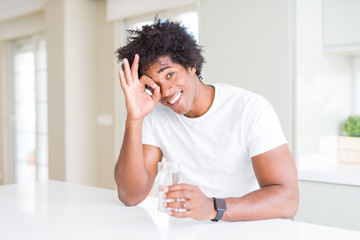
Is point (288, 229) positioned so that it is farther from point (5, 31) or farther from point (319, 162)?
point (5, 31)

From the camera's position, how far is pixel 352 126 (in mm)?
2510

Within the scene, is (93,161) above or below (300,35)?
below

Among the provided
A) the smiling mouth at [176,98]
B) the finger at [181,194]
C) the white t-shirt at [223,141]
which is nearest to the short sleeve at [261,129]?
the white t-shirt at [223,141]

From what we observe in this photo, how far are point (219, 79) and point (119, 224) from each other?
1.58 metres

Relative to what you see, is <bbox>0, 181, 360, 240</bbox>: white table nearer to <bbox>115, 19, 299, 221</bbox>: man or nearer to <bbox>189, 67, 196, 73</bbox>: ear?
<bbox>115, 19, 299, 221</bbox>: man

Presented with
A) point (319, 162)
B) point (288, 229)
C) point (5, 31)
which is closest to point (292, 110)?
point (319, 162)

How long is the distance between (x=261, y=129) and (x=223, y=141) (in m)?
0.18

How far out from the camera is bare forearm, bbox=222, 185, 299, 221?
1.18 m

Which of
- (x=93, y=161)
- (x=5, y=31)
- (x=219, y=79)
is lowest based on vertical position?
(x=93, y=161)

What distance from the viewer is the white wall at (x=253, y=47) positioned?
→ 2291 millimetres

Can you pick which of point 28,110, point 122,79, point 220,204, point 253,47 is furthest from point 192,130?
point 28,110

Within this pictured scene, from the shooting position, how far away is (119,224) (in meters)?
1.18

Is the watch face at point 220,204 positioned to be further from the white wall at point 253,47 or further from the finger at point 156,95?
the white wall at point 253,47

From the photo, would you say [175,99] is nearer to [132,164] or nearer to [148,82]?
[148,82]
